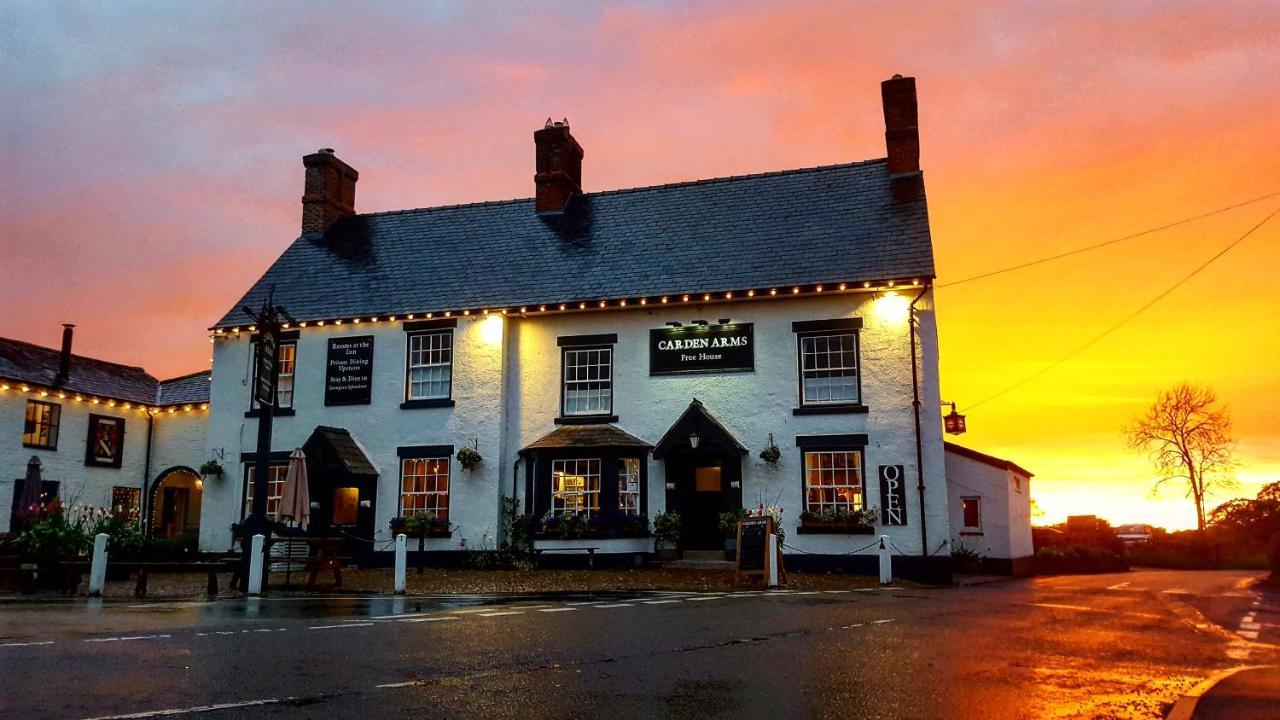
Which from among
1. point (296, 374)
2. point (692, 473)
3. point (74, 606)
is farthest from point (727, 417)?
point (74, 606)

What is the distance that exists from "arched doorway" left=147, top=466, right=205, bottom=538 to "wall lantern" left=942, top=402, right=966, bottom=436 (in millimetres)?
24255

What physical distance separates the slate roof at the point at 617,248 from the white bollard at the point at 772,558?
703 centimetres

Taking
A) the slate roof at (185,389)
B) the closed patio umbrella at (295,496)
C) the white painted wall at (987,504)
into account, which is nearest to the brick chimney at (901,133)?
the white painted wall at (987,504)

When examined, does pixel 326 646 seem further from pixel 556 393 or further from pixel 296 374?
pixel 296 374

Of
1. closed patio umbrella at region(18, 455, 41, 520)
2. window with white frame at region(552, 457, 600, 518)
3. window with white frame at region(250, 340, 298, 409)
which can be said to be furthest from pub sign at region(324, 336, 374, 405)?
closed patio umbrella at region(18, 455, 41, 520)

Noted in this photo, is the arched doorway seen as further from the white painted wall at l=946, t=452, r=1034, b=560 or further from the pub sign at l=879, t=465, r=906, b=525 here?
the white painted wall at l=946, t=452, r=1034, b=560

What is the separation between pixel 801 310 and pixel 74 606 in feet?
51.7

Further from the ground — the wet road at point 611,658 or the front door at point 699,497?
the front door at point 699,497

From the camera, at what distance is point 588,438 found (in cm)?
2288

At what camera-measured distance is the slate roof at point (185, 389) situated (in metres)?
31.2

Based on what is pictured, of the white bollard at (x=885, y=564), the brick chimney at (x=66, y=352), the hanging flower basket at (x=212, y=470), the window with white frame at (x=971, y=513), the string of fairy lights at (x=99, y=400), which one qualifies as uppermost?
the brick chimney at (x=66, y=352)

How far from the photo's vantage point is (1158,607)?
15102 mm

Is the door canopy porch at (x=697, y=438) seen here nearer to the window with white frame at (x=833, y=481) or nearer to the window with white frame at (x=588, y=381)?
the window with white frame at (x=833, y=481)

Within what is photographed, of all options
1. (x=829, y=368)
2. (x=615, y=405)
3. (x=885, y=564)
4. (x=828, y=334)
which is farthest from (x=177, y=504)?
(x=885, y=564)
